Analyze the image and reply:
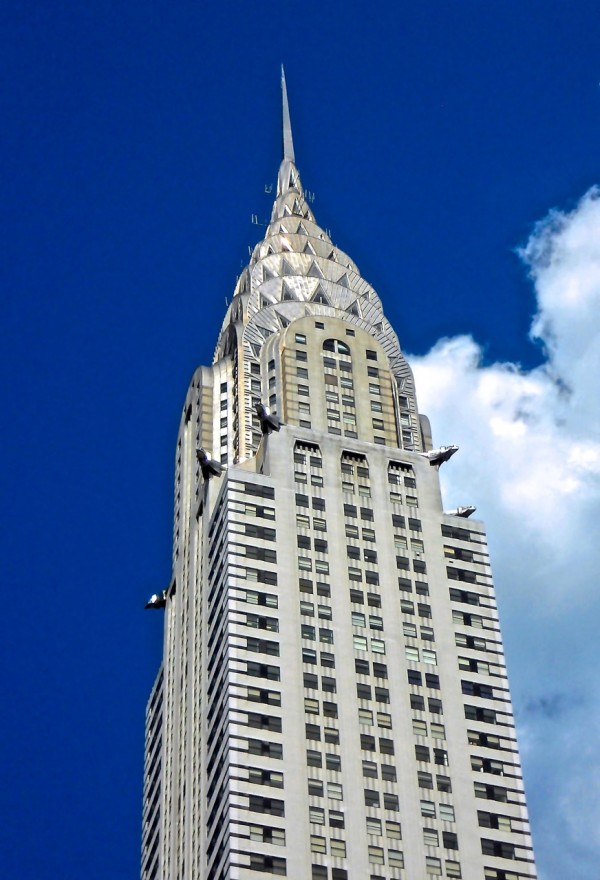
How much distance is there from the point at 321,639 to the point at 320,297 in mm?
44705

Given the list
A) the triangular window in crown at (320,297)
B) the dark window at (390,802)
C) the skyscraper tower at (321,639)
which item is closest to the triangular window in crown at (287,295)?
the skyscraper tower at (321,639)

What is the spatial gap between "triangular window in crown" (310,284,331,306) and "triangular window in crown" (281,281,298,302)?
1700mm

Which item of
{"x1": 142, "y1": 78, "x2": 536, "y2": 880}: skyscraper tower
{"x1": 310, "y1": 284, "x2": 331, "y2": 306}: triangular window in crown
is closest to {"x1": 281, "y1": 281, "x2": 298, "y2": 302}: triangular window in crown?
{"x1": 142, "y1": 78, "x2": 536, "y2": 880}: skyscraper tower

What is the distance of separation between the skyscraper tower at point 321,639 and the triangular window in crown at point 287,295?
0.19m

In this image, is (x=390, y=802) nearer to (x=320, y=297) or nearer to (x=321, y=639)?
(x=321, y=639)

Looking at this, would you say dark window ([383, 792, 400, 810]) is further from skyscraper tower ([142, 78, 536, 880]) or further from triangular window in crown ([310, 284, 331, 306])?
triangular window in crown ([310, 284, 331, 306])

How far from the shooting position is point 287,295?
185625 millimetres

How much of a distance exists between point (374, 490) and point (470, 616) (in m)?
13.9

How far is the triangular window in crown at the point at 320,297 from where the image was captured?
185m

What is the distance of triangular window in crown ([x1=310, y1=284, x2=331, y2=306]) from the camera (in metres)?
185

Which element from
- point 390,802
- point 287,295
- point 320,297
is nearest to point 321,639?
point 390,802

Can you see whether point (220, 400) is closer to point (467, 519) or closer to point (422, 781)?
point (467, 519)

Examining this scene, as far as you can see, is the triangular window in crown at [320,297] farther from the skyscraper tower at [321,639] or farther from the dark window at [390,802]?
the dark window at [390,802]

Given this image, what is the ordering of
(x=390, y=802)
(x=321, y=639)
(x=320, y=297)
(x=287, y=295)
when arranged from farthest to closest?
→ (x=320, y=297)
(x=287, y=295)
(x=321, y=639)
(x=390, y=802)
